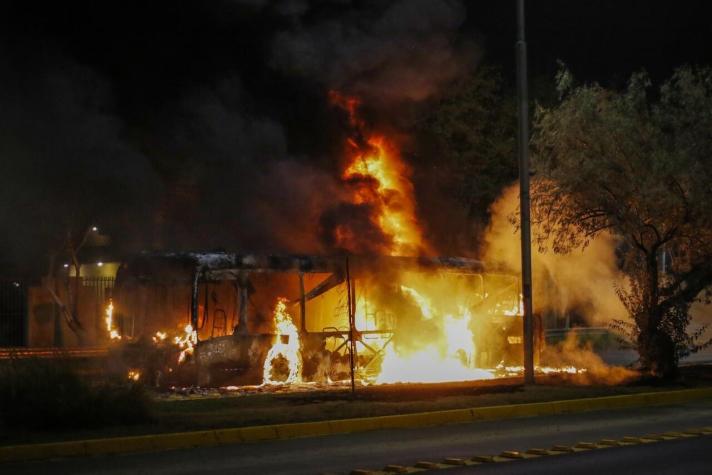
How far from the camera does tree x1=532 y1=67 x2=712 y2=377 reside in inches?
753

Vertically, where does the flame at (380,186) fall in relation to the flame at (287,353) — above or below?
above

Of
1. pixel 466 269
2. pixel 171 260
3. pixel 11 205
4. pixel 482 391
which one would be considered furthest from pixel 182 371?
pixel 11 205

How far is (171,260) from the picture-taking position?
18828 millimetres

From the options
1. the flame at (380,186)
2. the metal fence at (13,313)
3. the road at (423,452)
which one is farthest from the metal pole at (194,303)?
the metal fence at (13,313)

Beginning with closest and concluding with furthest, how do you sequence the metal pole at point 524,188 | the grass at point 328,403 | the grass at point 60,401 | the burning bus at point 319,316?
the grass at point 60,401 < the grass at point 328,403 < the metal pole at point 524,188 < the burning bus at point 319,316

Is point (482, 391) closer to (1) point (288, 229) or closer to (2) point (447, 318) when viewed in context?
(2) point (447, 318)

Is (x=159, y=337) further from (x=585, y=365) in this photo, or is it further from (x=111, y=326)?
(x=585, y=365)

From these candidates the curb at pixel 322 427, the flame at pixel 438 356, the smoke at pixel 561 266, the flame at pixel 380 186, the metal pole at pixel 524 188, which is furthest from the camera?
the smoke at pixel 561 266

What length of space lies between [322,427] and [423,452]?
2.35 m

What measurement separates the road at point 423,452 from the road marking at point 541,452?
0.21m

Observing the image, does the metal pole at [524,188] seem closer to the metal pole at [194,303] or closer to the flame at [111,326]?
the metal pole at [194,303]

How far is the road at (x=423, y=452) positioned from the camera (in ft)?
33.3

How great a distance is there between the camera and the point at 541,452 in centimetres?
1104

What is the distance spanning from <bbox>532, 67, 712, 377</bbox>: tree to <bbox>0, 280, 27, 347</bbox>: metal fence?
18761 millimetres
